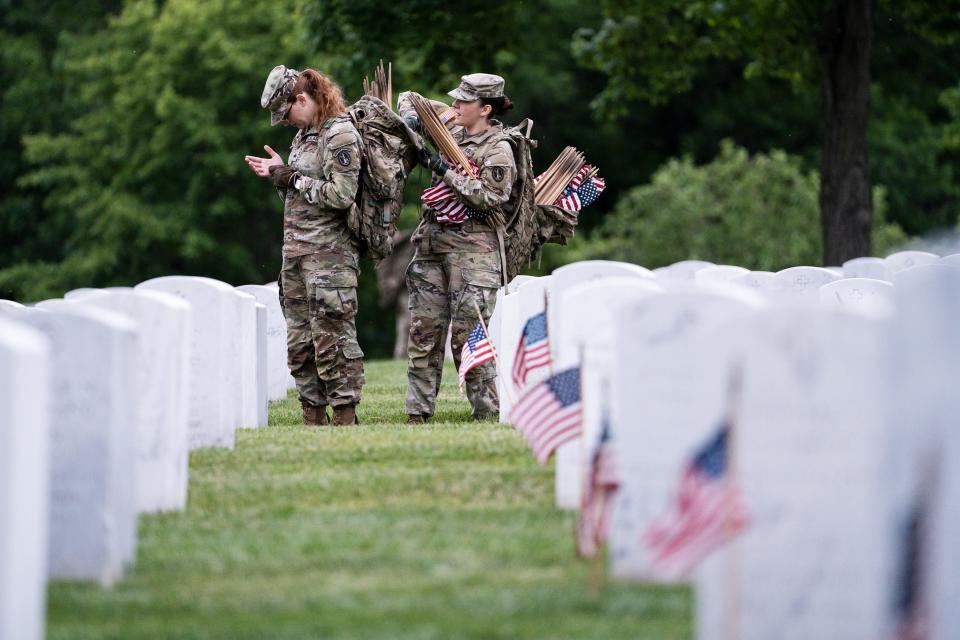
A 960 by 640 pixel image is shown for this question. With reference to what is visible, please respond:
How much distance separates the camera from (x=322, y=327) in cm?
1143

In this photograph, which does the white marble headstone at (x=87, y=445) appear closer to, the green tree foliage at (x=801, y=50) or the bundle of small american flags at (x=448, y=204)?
the bundle of small american flags at (x=448, y=204)

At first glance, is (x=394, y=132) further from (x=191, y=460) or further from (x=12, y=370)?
(x=12, y=370)

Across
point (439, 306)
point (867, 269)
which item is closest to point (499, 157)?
point (439, 306)

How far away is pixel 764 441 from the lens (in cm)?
541

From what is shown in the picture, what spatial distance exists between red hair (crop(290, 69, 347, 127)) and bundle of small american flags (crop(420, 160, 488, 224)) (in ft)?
→ 2.44

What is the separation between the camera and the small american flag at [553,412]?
7.50 metres

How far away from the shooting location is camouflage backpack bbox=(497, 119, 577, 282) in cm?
1184

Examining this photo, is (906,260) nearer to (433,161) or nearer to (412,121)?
(412,121)

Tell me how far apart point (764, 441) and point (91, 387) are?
2.43 m

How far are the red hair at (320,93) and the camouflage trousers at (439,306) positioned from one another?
108 centimetres

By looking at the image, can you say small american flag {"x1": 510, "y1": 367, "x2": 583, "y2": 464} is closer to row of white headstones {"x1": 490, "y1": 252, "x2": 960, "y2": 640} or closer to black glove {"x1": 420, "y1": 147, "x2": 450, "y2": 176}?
row of white headstones {"x1": 490, "y1": 252, "x2": 960, "y2": 640}

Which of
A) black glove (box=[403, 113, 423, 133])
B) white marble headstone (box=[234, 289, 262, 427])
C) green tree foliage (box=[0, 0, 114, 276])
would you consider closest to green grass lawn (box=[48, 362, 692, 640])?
white marble headstone (box=[234, 289, 262, 427])

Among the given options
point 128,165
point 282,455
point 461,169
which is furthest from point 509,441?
point 128,165

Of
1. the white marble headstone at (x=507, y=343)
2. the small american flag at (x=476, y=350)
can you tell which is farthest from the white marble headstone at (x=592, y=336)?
the small american flag at (x=476, y=350)
